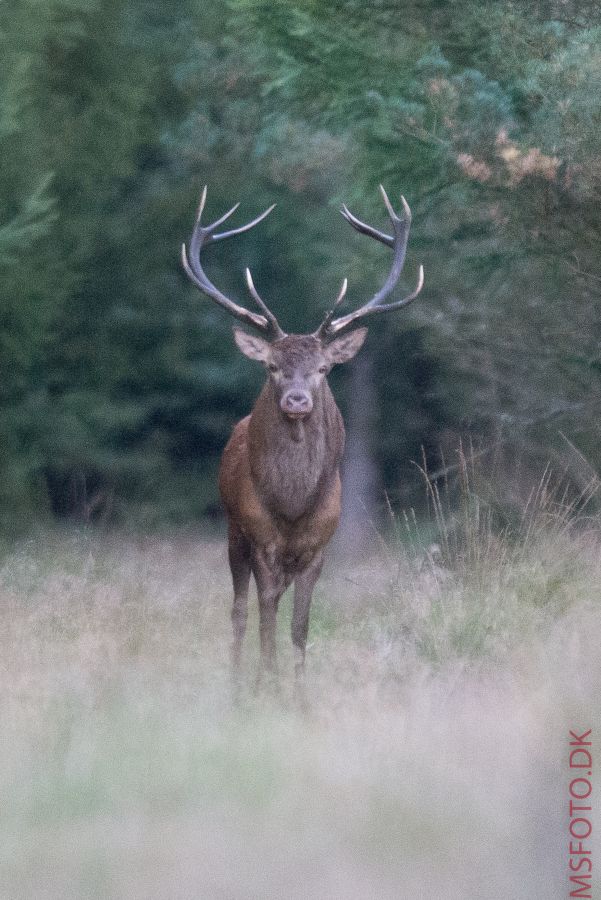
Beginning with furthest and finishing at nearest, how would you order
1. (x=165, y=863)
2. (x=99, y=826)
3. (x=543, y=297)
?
(x=543, y=297), (x=99, y=826), (x=165, y=863)

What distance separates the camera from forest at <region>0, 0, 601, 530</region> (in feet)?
39.9

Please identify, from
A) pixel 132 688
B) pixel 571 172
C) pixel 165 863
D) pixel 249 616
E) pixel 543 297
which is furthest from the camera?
pixel 543 297

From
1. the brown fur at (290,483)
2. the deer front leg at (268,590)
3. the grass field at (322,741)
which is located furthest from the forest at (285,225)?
the deer front leg at (268,590)

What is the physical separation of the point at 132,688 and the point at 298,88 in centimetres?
758

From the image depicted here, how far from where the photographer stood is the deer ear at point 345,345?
912cm

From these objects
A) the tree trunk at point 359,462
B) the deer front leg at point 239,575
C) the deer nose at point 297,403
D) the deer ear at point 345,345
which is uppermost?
the deer ear at point 345,345

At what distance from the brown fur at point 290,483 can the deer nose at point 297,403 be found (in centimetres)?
3

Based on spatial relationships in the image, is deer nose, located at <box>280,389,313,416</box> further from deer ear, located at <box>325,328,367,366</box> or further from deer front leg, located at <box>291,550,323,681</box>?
deer front leg, located at <box>291,550,323,681</box>

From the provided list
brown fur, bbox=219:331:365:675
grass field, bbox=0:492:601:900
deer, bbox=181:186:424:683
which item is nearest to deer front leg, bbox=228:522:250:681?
grass field, bbox=0:492:601:900

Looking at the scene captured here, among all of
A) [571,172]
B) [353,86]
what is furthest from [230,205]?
[571,172]

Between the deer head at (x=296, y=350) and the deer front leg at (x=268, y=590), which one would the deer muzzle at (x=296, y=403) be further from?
the deer front leg at (x=268, y=590)

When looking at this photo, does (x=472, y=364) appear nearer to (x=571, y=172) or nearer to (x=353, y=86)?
(x=353, y=86)

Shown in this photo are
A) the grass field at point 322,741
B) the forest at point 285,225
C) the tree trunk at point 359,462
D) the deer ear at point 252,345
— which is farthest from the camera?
the tree trunk at point 359,462

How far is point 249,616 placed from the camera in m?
10.6
